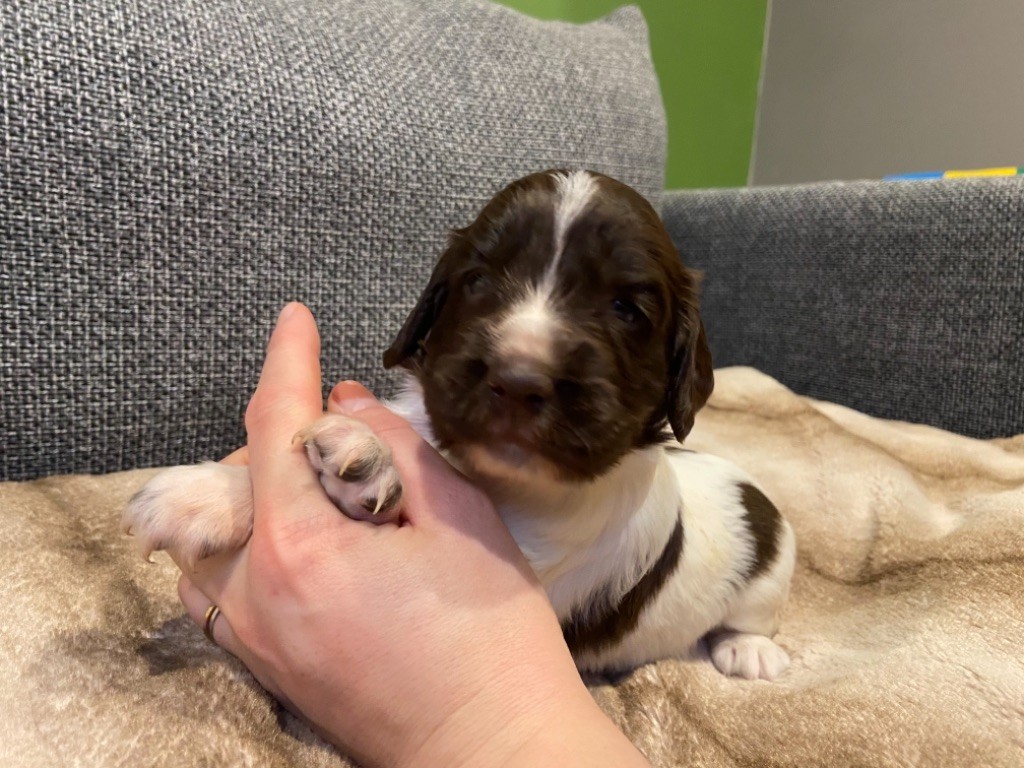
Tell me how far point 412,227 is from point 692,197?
1.63 m

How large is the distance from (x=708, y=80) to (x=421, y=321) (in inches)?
155

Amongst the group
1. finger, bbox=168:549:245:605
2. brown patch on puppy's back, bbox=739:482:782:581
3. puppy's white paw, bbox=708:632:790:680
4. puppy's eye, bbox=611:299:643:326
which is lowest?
puppy's white paw, bbox=708:632:790:680

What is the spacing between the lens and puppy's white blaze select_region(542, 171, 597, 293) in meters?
1.21

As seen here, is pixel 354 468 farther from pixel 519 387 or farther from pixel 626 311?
pixel 626 311

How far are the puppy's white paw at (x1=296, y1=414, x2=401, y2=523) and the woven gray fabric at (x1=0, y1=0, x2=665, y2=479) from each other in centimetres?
96

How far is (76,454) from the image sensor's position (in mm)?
1806

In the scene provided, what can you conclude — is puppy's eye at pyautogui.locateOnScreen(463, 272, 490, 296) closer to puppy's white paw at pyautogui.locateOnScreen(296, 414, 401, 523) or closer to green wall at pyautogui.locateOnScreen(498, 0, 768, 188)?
puppy's white paw at pyautogui.locateOnScreen(296, 414, 401, 523)

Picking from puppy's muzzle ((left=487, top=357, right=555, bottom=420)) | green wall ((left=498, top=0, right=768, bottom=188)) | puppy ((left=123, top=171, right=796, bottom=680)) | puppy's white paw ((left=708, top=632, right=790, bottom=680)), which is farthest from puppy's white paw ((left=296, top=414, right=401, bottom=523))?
green wall ((left=498, top=0, right=768, bottom=188))

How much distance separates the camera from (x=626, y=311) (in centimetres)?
125

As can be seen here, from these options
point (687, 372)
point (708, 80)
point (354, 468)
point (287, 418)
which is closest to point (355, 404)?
point (287, 418)

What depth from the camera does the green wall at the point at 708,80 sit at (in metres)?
4.37

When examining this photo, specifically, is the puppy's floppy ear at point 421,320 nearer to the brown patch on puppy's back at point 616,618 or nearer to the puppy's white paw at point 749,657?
the brown patch on puppy's back at point 616,618

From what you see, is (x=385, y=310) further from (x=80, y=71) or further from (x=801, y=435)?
(x=801, y=435)

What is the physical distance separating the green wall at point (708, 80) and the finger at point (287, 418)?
3.59 metres
